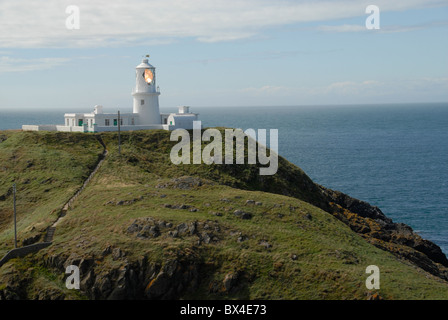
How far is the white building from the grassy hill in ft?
39.6

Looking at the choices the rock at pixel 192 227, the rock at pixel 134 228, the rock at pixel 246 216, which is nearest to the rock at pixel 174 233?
the rock at pixel 192 227

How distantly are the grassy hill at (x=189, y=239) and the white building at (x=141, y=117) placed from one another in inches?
475

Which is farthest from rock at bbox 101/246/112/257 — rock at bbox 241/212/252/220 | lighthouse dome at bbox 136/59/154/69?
lighthouse dome at bbox 136/59/154/69

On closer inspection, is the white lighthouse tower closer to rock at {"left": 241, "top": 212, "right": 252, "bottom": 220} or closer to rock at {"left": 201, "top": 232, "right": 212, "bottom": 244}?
rock at {"left": 241, "top": 212, "right": 252, "bottom": 220}

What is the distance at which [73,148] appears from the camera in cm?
6525

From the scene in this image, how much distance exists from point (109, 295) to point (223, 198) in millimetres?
15971

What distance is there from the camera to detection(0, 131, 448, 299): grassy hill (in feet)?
118

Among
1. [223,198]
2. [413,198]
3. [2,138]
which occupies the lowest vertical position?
[413,198]

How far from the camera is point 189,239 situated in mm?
39906

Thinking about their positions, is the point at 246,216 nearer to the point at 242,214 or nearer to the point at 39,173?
the point at 242,214

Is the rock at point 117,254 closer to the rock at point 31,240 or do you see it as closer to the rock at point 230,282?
the rock at point 230,282
